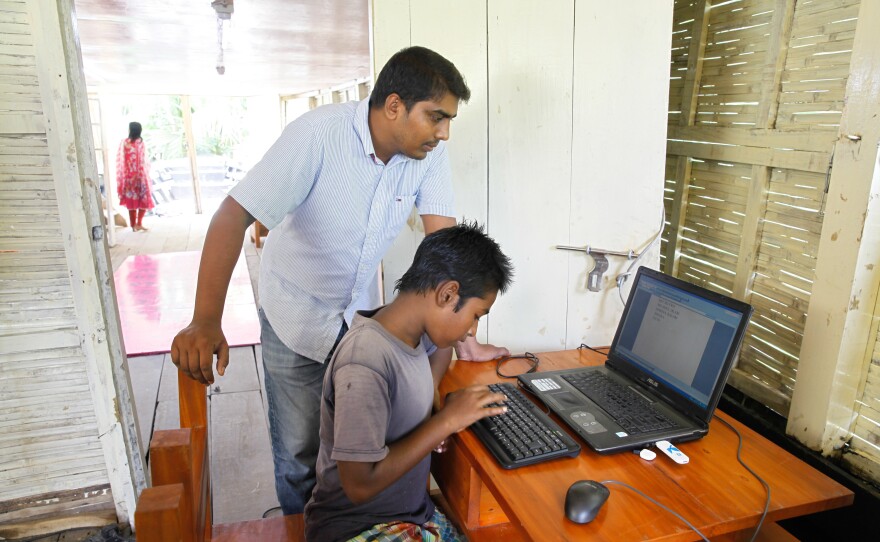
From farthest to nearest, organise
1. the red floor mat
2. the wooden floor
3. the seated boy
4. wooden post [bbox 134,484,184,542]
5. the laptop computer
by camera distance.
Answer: the red floor mat < the wooden floor < the laptop computer < the seated boy < wooden post [bbox 134,484,184,542]

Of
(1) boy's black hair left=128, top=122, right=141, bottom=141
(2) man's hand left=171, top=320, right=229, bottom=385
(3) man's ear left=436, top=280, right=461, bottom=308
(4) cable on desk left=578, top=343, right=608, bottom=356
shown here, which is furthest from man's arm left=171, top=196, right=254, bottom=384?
(1) boy's black hair left=128, top=122, right=141, bottom=141

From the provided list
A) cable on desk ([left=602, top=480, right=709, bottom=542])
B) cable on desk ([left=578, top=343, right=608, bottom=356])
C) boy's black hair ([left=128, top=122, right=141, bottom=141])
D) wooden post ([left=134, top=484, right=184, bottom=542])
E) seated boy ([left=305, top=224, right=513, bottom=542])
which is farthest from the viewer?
boy's black hair ([left=128, top=122, right=141, bottom=141])

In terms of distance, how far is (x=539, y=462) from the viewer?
3.67 feet

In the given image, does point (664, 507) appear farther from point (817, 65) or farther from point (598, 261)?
point (817, 65)

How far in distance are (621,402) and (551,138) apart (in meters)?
0.86

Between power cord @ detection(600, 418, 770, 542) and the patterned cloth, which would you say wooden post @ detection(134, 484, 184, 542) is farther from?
power cord @ detection(600, 418, 770, 542)

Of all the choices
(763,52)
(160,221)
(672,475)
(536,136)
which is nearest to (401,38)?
(536,136)

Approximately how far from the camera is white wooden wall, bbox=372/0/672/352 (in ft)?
5.37

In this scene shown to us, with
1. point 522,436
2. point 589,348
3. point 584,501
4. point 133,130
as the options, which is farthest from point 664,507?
point 133,130

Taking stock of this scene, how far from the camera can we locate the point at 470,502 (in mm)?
1260

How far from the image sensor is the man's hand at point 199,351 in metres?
0.98

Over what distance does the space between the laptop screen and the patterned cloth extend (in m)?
0.63

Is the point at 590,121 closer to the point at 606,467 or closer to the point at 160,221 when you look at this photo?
the point at 606,467

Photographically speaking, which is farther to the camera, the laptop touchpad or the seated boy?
the laptop touchpad
